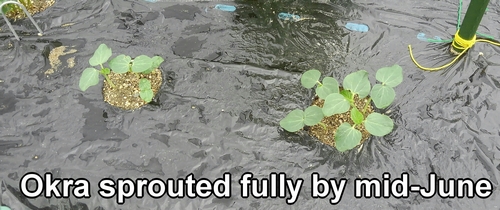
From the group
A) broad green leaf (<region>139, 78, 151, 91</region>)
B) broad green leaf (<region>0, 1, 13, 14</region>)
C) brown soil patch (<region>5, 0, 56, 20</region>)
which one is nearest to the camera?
broad green leaf (<region>139, 78, 151, 91</region>)

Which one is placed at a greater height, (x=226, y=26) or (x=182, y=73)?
(x=226, y=26)

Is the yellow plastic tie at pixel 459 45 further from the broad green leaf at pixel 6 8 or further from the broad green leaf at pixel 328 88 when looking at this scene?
the broad green leaf at pixel 6 8

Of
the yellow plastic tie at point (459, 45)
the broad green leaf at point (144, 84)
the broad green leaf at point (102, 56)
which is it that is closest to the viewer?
the broad green leaf at point (102, 56)

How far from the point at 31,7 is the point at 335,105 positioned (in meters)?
2.04

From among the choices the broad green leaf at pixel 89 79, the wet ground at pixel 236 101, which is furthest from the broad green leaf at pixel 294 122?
the broad green leaf at pixel 89 79

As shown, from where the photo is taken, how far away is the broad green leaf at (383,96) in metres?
1.75

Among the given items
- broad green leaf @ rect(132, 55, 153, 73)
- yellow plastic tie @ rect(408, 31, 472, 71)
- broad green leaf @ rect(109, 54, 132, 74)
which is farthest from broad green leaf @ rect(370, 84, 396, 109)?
broad green leaf @ rect(109, 54, 132, 74)

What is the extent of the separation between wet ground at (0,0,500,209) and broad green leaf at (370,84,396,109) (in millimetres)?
263

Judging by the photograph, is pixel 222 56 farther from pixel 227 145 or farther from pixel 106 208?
pixel 106 208

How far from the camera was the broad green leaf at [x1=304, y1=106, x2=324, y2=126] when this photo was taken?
181 centimetres

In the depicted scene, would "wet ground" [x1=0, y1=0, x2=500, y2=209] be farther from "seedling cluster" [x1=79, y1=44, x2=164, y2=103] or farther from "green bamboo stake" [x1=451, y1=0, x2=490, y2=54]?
"seedling cluster" [x1=79, y1=44, x2=164, y2=103]

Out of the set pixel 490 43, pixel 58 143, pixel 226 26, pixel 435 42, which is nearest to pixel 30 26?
pixel 58 143

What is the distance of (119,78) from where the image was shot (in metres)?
2.18

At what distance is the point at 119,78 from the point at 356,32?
1.42 metres
